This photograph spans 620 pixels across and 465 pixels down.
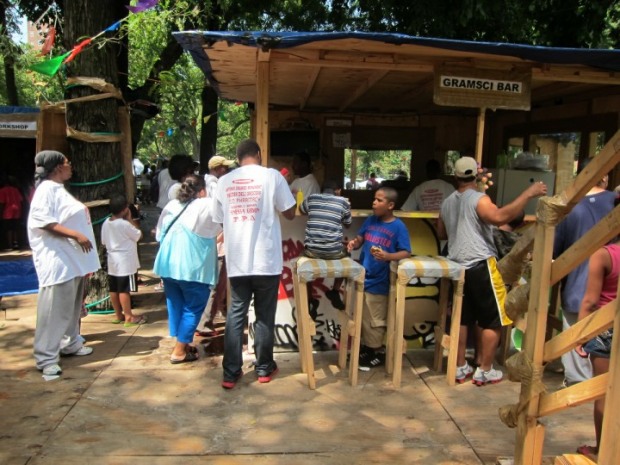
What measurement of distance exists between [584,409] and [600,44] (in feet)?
20.7

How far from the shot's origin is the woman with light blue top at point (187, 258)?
419 centimetres

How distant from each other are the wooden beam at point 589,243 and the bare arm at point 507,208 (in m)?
1.51

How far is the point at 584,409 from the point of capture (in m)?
3.64

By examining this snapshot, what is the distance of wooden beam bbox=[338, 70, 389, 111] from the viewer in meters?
4.95

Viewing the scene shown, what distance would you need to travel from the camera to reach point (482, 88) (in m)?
4.39

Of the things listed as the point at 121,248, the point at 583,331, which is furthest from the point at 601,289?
the point at 121,248

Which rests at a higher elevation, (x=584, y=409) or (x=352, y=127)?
(x=352, y=127)

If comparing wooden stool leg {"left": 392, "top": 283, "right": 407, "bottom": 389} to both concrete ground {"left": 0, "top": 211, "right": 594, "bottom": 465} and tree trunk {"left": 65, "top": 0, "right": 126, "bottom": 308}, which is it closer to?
concrete ground {"left": 0, "top": 211, "right": 594, "bottom": 465}

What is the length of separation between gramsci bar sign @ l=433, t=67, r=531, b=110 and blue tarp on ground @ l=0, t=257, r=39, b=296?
5190 millimetres

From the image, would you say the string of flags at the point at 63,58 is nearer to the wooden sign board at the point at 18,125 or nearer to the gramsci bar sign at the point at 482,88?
the gramsci bar sign at the point at 482,88

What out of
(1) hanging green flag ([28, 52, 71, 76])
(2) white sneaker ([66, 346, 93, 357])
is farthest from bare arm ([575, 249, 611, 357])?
(1) hanging green flag ([28, 52, 71, 76])

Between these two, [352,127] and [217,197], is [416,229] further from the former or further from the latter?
[352,127]

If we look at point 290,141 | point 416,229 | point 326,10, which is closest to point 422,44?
point 416,229

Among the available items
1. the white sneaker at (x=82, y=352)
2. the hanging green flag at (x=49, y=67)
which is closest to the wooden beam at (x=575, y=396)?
the white sneaker at (x=82, y=352)
